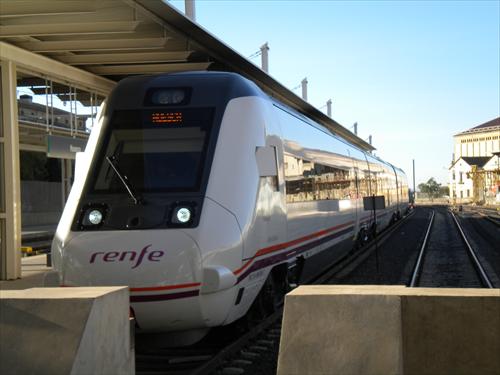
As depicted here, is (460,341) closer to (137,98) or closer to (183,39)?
(137,98)

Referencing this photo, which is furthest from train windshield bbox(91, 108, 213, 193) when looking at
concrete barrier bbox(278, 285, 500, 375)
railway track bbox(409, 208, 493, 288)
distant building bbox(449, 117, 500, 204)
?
distant building bbox(449, 117, 500, 204)

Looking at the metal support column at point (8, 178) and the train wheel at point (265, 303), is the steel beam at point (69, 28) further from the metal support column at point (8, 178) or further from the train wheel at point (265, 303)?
the train wheel at point (265, 303)

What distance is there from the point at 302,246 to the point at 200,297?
3389mm

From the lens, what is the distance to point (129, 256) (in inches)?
216

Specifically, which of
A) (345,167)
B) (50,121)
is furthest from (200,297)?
(50,121)

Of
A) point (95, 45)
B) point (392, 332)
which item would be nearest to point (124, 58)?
point (95, 45)

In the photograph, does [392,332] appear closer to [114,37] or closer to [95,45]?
[114,37]

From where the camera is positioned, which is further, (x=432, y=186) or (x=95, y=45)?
(x=432, y=186)

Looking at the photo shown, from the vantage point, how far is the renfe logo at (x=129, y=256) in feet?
17.8

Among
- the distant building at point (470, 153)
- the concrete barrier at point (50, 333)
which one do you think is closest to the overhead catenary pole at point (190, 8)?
the concrete barrier at point (50, 333)

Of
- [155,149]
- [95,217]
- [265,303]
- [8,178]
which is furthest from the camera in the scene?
[8,178]

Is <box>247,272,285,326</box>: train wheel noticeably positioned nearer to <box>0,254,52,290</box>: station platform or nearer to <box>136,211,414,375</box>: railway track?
<box>136,211,414,375</box>: railway track

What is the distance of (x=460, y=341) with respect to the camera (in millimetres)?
3459

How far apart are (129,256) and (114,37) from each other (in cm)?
666
